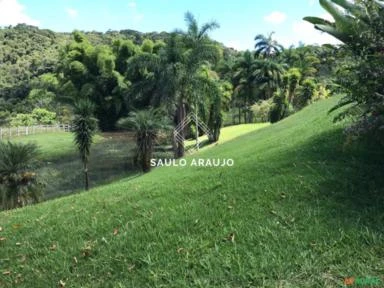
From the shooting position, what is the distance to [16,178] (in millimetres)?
16344

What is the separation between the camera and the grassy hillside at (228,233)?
4188 millimetres

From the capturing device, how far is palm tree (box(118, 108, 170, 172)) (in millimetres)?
23625

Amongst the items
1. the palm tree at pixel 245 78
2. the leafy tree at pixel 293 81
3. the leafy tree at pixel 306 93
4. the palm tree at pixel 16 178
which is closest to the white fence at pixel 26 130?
the leafy tree at pixel 293 81

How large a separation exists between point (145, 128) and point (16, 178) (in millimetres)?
8342

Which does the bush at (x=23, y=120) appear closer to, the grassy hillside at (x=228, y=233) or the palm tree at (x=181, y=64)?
the palm tree at (x=181, y=64)

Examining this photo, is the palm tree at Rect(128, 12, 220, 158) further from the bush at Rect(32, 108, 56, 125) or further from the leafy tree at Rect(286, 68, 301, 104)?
the bush at Rect(32, 108, 56, 125)

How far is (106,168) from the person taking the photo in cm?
2741

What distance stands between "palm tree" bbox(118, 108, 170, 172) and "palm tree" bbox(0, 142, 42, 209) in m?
7.67

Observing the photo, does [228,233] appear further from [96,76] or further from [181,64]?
[96,76]

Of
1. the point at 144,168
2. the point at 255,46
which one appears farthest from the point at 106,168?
the point at 255,46

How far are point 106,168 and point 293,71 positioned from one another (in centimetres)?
2158

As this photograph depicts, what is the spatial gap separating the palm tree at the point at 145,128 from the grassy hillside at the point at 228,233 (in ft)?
54.9

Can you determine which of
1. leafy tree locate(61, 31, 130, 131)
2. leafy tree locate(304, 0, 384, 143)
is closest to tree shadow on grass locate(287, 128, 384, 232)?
leafy tree locate(304, 0, 384, 143)

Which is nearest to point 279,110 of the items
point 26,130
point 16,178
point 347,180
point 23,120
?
point 16,178
